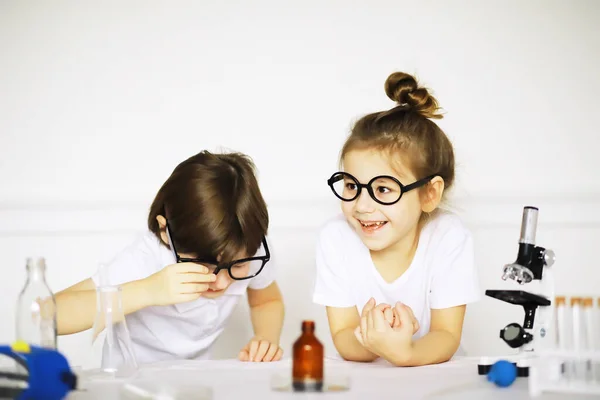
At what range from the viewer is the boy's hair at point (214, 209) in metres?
2.09

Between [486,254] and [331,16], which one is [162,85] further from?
[486,254]

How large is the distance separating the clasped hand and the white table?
0.13 ft

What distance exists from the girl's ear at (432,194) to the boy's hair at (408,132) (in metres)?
0.03

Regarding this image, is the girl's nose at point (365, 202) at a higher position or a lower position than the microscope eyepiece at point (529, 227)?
higher

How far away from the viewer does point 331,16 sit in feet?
10.5

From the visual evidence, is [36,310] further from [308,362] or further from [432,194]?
[432,194]

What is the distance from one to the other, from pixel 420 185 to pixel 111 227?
1.67 meters

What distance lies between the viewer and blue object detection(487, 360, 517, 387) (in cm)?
148

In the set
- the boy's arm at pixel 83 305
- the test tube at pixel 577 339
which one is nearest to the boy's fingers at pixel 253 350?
the boy's arm at pixel 83 305

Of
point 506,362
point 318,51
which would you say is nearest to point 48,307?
point 506,362

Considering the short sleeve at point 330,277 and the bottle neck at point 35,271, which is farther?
the short sleeve at point 330,277

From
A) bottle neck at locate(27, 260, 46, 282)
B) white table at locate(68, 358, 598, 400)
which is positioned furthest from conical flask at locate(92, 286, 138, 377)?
bottle neck at locate(27, 260, 46, 282)

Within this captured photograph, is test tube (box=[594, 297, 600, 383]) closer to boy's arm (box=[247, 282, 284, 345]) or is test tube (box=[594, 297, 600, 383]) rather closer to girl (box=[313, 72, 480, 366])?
girl (box=[313, 72, 480, 366])

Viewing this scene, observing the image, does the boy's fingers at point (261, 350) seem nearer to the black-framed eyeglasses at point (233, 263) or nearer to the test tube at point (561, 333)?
the black-framed eyeglasses at point (233, 263)
